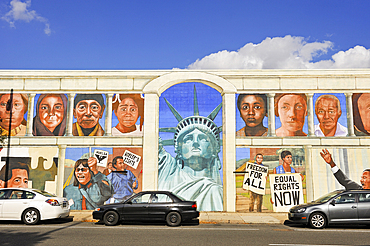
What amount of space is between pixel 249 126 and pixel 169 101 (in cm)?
472

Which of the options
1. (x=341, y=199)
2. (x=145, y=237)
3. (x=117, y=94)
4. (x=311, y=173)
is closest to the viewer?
(x=145, y=237)

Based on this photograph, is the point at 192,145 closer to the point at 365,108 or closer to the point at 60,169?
the point at 60,169

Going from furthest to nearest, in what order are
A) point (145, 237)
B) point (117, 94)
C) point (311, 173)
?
point (117, 94), point (311, 173), point (145, 237)

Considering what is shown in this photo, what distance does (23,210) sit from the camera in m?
11.6

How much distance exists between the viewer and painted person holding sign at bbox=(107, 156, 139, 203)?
1678 cm

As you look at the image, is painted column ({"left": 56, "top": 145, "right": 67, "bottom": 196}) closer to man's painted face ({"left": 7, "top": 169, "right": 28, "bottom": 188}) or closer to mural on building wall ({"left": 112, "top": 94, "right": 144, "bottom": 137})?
man's painted face ({"left": 7, "top": 169, "right": 28, "bottom": 188})

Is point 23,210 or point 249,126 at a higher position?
point 249,126

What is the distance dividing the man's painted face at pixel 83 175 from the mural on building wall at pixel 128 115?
97.6 inches

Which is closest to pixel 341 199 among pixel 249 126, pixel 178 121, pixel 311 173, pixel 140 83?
pixel 311 173

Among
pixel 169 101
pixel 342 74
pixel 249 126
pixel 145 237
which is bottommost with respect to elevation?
pixel 145 237

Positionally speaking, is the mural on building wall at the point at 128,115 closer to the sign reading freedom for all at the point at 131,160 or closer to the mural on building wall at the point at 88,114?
the mural on building wall at the point at 88,114

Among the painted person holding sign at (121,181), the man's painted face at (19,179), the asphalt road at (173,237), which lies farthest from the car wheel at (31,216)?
the man's painted face at (19,179)

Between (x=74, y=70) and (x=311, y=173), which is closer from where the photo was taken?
(x=311, y=173)

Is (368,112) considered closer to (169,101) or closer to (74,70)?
(169,101)
